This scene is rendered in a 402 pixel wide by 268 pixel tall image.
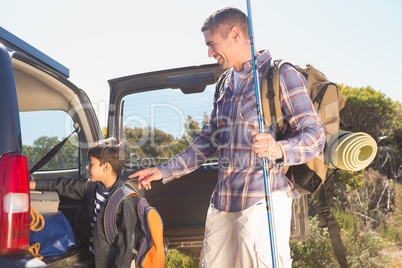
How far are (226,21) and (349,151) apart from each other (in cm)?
97

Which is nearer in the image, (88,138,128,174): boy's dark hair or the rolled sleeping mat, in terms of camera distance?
the rolled sleeping mat

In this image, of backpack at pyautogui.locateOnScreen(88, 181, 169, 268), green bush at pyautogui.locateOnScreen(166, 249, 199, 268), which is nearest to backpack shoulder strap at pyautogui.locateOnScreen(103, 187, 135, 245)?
backpack at pyautogui.locateOnScreen(88, 181, 169, 268)

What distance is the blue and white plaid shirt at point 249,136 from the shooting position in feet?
6.98

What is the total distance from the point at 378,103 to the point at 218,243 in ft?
24.5

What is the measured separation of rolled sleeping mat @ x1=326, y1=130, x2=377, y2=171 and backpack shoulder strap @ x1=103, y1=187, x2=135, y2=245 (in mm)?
1264

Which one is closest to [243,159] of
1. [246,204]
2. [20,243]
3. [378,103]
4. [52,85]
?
[246,204]

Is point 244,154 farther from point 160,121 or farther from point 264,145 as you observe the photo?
point 160,121

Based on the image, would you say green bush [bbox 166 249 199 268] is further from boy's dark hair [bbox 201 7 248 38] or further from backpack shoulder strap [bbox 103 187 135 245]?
boy's dark hair [bbox 201 7 248 38]

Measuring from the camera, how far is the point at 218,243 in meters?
2.39

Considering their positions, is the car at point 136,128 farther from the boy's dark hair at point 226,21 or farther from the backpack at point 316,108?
the boy's dark hair at point 226,21

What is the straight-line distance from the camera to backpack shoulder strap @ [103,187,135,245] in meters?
2.59

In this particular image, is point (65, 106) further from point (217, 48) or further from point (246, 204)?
point (246, 204)

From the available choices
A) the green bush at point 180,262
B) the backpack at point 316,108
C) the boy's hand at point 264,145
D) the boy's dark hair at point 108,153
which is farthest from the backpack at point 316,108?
the green bush at point 180,262

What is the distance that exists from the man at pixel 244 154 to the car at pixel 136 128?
486 millimetres
